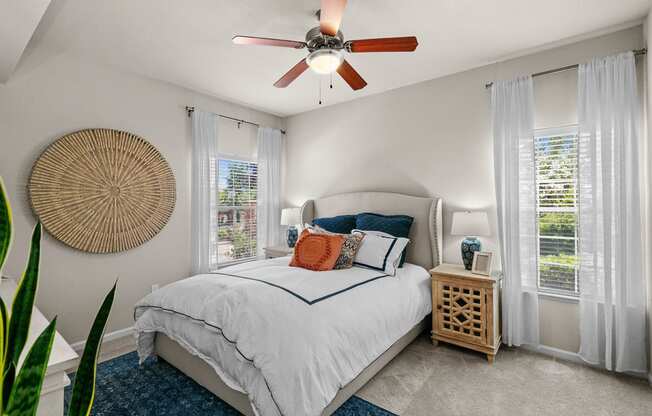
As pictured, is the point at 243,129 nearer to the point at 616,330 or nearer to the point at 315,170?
the point at 315,170

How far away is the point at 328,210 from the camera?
430 cm

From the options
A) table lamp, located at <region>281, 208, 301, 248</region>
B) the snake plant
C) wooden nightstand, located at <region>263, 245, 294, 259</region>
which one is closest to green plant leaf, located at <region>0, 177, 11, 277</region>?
the snake plant

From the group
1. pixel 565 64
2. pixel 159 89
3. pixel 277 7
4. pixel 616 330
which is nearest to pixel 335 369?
pixel 616 330

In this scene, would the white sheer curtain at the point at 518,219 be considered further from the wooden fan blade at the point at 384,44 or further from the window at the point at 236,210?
the window at the point at 236,210

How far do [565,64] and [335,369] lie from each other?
10.1 ft

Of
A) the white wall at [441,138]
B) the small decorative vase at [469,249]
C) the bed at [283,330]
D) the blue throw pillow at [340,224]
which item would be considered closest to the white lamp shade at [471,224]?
the small decorative vase at [469,249]

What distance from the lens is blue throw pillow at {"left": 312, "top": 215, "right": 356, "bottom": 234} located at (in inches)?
147

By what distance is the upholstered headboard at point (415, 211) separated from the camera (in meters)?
3.33

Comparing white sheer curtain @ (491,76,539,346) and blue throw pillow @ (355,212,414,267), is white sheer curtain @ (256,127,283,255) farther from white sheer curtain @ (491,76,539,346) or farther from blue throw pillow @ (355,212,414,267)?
white sheer curtain @ (491,76,539,346)

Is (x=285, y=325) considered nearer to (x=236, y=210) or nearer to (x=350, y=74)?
(x=350, y=74)

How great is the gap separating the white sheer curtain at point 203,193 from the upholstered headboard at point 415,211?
63.2 inches

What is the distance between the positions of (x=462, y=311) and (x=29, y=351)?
9.34 feet

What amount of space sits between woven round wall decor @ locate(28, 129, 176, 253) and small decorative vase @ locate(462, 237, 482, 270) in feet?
10.1

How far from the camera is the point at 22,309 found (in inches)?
31.3
